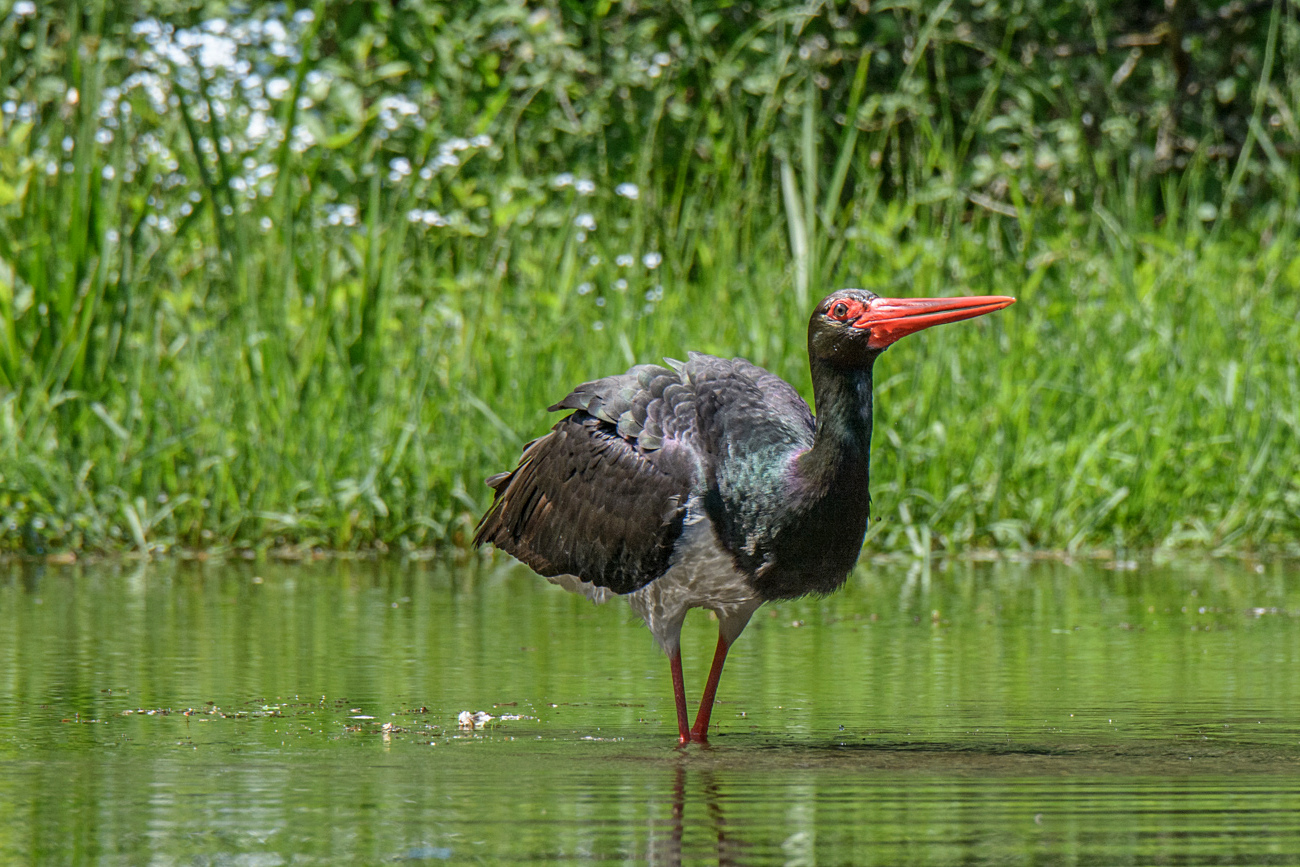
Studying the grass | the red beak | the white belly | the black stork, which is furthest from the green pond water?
the red beak

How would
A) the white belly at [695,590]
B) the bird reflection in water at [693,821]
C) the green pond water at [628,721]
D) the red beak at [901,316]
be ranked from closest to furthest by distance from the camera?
the bird reflection in water at [693,821] → the green pond water at [628,721] → the red beak at [901,316] → the white belly at [695,590]

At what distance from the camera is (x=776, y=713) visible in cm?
540

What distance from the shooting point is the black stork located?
5.05 metres

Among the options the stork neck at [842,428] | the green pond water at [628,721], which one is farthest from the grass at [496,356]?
the stork neck at [842,428]

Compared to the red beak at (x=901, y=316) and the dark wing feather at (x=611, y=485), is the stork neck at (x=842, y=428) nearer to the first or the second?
the red beak at (x=901, y=316)

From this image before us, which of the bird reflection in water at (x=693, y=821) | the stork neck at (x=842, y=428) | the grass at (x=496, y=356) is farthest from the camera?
the grass at (x=496, y=356)

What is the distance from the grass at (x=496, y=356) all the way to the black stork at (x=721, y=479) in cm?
318

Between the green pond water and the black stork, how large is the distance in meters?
0.36

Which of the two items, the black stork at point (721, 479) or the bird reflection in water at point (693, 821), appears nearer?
the bird reflection in water at point (693, 821)

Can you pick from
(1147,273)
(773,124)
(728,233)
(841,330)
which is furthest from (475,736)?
(773,124)

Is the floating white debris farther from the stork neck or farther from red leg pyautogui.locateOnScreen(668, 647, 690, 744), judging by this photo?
the stork neck

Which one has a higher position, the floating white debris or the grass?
the grass

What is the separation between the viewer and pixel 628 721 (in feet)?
17.5

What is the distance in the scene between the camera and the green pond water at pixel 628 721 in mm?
3660
